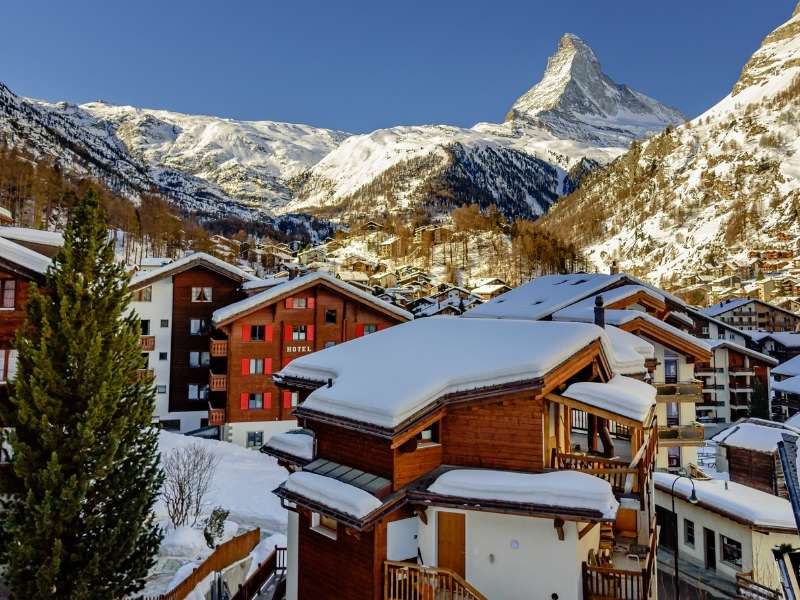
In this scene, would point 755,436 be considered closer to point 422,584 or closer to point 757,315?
point 422,584

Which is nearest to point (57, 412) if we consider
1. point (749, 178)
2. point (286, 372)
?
point (286, 372)

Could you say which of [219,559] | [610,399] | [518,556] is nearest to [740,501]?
[610,399]

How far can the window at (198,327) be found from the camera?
35.4 metres

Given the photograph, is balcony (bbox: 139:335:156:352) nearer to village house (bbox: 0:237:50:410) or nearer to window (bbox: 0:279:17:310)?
village house (bbox: 0:237:50:410)

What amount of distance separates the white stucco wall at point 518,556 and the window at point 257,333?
2457 centimetres

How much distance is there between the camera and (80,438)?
38.7ft

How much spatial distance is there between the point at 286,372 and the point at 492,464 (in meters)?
5.59

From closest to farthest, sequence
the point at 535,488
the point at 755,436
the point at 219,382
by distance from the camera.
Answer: the point at 535,488 → the point at 755,436 → the point at 219,382

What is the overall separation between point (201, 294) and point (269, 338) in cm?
641

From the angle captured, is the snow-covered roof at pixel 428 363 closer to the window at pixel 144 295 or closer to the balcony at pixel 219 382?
the balcony at pixel 219 382

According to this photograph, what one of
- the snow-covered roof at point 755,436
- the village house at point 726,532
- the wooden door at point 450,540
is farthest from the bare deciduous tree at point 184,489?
the snow-covered roof at point 755,436

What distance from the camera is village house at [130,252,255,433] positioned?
113ft

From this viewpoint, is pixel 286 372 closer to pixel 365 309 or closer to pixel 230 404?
pixel 230 404

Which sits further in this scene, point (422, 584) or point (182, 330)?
point (182, 330)
